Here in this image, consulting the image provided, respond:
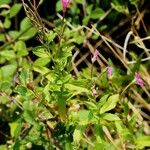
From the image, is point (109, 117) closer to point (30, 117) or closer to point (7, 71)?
point (30, 117)

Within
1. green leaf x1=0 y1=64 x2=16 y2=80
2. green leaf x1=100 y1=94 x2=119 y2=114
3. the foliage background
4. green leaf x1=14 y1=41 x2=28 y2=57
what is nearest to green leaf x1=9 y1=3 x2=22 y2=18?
the foliage background

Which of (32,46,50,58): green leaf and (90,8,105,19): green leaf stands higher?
(32,46,50,58): green leaf

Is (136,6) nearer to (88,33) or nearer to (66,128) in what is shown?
(88,33)

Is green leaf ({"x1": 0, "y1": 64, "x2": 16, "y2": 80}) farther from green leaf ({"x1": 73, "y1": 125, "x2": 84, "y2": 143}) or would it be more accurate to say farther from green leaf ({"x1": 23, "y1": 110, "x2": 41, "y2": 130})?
green leaf ({"x1": 73, "y1": 125, "x2": 84, "y2": 143})

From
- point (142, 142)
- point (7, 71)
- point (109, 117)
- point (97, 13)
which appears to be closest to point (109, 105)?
point (109, 117)

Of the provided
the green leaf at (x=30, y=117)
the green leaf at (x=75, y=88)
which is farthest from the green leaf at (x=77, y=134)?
the green leaf at (x=30, y=117)

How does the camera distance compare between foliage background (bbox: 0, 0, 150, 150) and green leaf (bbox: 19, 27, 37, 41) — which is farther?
green leaf (bbox: 19, 27, 37, 41)

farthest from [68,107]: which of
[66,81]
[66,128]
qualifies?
[66,81]

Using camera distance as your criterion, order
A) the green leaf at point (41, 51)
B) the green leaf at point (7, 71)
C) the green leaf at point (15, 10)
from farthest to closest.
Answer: the green leaf at point (15, 10) < the green leaf at point (7, 71) < the green leaf at point (41, 51)

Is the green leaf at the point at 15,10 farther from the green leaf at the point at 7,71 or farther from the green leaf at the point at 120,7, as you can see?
the green leaf at the point at 120,7
